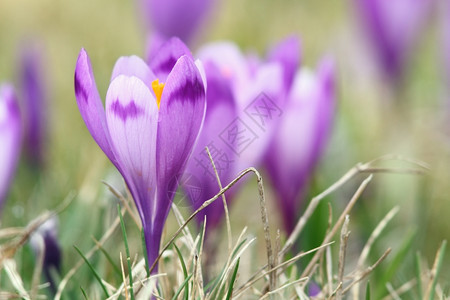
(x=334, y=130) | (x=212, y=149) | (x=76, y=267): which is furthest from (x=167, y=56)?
(x=334, y=130)

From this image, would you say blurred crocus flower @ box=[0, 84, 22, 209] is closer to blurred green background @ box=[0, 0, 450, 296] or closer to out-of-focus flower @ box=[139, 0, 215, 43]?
blurred green background @ box=[0, 0, 450, 296]

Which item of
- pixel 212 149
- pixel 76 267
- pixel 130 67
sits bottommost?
pixel 76 267

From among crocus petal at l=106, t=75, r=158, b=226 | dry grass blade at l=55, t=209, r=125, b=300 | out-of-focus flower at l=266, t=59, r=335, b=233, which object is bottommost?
dry grass blade at l=55, t=209, r=125, b=300

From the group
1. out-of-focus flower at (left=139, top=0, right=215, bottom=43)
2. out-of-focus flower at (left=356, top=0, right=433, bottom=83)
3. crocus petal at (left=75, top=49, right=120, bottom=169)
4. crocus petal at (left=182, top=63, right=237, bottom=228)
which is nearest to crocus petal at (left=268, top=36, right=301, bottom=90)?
crocus petal at (left=182, top=63, right=237, bottom=228)

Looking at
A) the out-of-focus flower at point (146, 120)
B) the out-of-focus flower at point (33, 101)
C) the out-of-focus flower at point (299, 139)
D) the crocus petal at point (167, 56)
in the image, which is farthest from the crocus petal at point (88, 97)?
the out-of-focus flower at point (33, 101)

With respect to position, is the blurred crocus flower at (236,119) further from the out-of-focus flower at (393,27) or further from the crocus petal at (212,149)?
the out-of-focus flower at (393,27)

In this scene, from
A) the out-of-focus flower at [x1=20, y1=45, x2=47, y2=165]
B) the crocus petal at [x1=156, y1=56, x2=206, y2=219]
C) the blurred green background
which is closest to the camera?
the crocus petal at [x1=156, y1=56, x2=206, y2=219]

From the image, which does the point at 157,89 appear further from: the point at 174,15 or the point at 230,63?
the point at 174,15
